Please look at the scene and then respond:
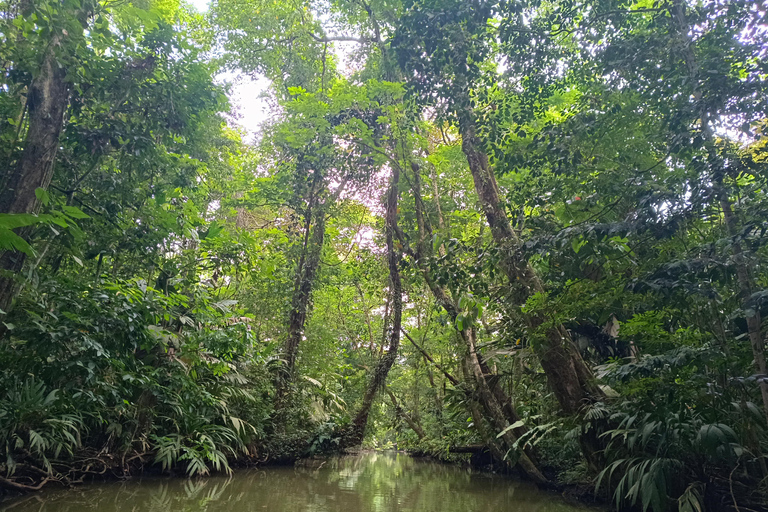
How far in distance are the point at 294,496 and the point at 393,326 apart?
16.0ft

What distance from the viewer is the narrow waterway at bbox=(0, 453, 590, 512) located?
405 centimetres

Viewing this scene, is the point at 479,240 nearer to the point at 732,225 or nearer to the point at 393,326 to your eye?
the point at 732,225

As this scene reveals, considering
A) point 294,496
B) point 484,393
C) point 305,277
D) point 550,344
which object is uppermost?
point 305,277

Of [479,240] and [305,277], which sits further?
[305,277]

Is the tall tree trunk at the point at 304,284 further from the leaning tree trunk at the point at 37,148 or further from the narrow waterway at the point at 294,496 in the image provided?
the leaning tree trunk at the point at 37,148

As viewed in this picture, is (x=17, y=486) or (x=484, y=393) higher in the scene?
(x=484, y=393)

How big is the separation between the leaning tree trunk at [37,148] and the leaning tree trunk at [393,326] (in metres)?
4.85

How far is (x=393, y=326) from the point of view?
954cm

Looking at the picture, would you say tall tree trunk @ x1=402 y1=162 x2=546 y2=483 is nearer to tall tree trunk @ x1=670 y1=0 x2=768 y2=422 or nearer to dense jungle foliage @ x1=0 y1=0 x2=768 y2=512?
dense jungle foliage @ x1=0 y1=0 x2=768 y2=512

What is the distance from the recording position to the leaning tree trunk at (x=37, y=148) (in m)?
3.41

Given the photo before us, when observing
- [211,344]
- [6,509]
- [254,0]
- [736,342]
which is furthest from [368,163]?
[6,509]

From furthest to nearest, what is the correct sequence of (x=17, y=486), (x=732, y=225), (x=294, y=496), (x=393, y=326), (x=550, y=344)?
(x=393, y=326), (x=550, y=344), (x=294, y=496), (x=17, y=486), (x=732, y=225)

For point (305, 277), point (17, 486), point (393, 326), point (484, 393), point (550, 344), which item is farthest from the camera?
point (393, 326)

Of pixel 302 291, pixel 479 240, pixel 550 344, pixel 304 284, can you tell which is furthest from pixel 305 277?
pixel 550 344
